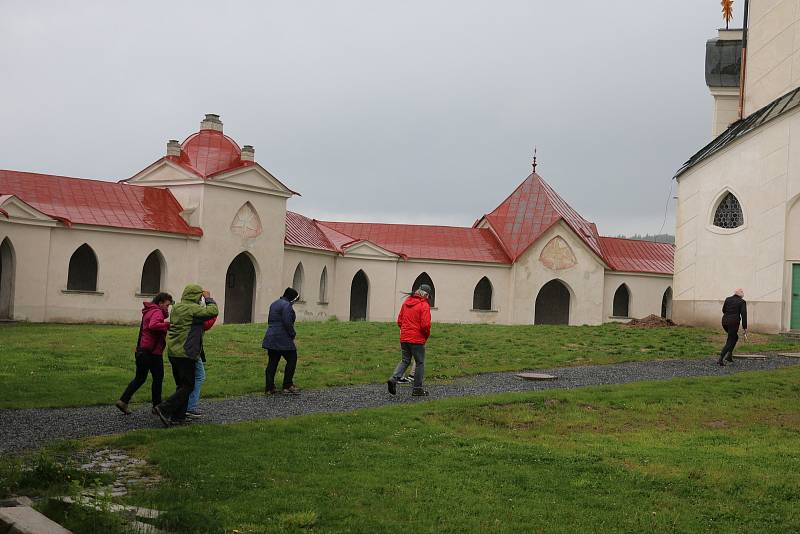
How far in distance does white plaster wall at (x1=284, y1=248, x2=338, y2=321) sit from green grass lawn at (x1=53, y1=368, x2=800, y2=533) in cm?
2688

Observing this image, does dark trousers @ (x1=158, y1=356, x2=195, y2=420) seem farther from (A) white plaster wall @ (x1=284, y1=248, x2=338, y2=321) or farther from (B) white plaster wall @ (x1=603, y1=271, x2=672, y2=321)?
(B) white plaster wall @ (x1=603, y1=271, x2=672, y2=321)

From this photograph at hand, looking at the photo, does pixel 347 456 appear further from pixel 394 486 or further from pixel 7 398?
pixel 7 398

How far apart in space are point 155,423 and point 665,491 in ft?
23.8

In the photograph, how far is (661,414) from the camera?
1443cm

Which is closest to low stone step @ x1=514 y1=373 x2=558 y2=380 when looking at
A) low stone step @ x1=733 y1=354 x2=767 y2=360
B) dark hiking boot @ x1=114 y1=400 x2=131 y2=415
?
low stone step @ x1=733 y1=354 x2=767 y2=360

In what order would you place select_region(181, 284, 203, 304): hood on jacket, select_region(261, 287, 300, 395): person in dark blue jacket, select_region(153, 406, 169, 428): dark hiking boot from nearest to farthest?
select_region(153, 406, 169, 428): dark hiking boot
select_region(181, 284, 203, 304): hood on jacket
select_region(261, 287, 300, 395): person in dark blue jacket

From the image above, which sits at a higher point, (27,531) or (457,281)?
(457,281)

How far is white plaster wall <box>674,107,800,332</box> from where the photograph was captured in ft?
99.6

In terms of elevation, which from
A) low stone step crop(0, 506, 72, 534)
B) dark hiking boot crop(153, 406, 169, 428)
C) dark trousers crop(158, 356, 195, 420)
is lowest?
low stone step crop(0, 506, 72, 534)

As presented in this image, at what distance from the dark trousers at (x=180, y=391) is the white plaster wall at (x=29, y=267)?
2165cm

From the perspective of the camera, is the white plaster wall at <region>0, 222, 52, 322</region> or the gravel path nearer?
the gravel path

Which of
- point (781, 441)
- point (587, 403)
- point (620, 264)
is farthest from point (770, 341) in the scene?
point (620, 264)

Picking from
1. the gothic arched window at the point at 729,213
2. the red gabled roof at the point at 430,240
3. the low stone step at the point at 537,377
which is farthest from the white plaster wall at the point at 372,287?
the low stone step at the point at 537,377

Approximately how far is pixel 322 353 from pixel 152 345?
932cm
